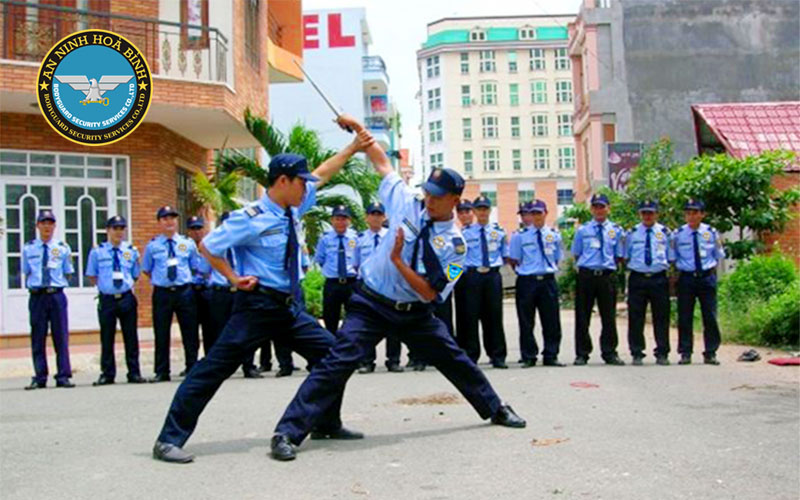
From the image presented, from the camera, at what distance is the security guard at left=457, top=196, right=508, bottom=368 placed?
10.5m

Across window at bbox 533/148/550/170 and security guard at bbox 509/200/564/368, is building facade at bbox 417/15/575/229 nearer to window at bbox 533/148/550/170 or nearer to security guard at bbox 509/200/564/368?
window at bbox 533/148/550/170

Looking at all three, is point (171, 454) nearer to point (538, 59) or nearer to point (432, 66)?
point (538, 59)

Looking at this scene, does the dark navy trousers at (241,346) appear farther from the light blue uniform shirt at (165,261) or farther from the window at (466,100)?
the window at (466,100)

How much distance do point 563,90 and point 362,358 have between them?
262 feet

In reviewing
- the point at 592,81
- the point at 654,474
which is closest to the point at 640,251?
the point at 654,474

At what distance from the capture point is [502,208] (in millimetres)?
81000

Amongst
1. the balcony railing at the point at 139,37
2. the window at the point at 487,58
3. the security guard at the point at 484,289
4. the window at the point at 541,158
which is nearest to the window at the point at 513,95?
Result: the window at the point at 487,58

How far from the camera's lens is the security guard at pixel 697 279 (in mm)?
10344

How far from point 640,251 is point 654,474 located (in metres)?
5.59

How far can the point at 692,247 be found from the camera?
10406 mm

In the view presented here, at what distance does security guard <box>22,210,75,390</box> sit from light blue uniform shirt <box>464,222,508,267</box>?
4.33 metres

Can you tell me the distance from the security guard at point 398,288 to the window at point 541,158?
76.8 metres

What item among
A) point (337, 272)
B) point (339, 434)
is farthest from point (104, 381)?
point (339, 434)

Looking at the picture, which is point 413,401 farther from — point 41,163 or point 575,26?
point 575,26
